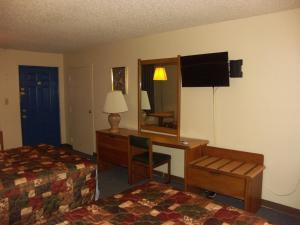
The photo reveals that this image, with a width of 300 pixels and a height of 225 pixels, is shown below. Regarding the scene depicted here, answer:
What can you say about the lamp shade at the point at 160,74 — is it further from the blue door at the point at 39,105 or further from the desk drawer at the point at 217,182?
the blue door at the point at 39,105

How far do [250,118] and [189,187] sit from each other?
3.67 ft

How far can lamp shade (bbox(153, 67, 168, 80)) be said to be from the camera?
3.78m

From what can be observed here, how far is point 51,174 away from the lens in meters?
2.52

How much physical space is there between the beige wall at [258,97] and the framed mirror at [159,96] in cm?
13

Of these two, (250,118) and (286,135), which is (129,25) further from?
(286,135)

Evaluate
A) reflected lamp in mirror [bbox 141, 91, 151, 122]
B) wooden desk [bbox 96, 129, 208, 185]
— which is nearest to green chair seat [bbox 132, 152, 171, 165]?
wooden desk [bbox 96, 129, 208, 185]

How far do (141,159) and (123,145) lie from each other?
1.50 ft

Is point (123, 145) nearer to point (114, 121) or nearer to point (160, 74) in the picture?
point (114, 121)

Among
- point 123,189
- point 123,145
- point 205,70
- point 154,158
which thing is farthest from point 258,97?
point 123,189

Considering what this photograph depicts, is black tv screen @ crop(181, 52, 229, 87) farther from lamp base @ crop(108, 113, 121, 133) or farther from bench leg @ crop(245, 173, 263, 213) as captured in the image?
lamp base @ crop(108, 113, 121, 133)

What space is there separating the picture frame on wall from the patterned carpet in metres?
1.41

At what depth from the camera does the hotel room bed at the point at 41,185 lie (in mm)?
2250

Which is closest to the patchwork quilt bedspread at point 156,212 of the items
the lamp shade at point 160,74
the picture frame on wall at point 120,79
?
the lamp shade at point 160,74

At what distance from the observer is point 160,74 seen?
385cm
